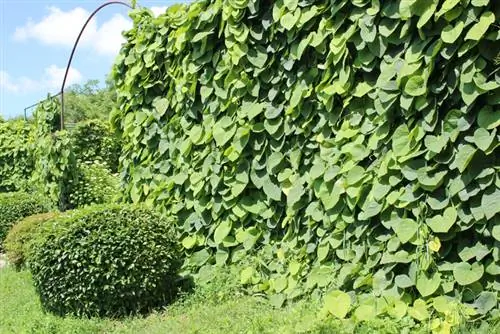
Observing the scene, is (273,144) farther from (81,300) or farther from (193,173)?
(81,300)

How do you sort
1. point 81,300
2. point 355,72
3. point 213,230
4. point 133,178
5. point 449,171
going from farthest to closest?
point 133,178 < point 213,230 < point 81,300 < point 355,72 < point 449,171

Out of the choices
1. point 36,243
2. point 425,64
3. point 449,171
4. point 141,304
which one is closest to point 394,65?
point 425,64

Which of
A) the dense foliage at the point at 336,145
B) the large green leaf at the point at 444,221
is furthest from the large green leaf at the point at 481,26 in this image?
the large green leaf at the point at 444,221

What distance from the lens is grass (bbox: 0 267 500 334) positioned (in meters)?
2.88

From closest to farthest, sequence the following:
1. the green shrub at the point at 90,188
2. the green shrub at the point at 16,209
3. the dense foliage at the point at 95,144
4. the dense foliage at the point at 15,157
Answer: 1. the green shrub at the point at 90,188
2. the green shrub at the point at 16,209
3. the dense foliage at the point at 15,157
4. the dense foliage at the point at 95,144

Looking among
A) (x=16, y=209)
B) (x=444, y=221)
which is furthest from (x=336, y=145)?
(x=16, y=209)

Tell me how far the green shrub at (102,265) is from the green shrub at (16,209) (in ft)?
11.6

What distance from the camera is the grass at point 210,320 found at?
2885 mm

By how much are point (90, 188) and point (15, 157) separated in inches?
137

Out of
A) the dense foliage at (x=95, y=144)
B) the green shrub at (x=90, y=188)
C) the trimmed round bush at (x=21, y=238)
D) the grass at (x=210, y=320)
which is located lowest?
the grass at (x=210, y=320)

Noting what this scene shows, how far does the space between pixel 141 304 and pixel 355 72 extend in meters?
2.33

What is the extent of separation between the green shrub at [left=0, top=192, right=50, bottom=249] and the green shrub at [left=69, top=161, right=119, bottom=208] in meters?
0.81

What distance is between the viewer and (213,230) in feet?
14.3

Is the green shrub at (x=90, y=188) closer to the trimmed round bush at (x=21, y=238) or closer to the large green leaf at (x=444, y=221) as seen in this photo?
the trimmed round bush at (x=21, y=238)
